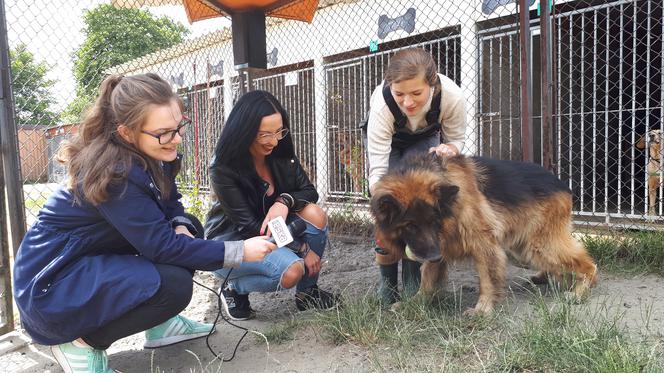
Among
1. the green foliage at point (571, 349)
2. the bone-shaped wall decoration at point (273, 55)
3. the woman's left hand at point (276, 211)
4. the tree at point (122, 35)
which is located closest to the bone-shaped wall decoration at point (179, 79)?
the bone-shaped wall decoration at point (273, 55)

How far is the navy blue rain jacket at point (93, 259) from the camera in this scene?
7.02 ft

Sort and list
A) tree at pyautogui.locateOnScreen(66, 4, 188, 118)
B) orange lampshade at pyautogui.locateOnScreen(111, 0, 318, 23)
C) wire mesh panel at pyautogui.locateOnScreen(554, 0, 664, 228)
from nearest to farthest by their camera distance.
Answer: orange lampshade at pyautogui.locateOnScreen(111, 0, 318, 23)
wire mesh panel at pyautogui.locateOnScreen(554, 0, 664, 228)
tree at pyautogui.locateOnScreen(66, 4, 188, 118)

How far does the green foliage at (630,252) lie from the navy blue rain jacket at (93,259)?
3371mm

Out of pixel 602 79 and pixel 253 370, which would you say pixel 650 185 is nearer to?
pixel 602 79

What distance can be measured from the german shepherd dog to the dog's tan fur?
3.13m

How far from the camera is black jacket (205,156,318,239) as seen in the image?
300 centimetres

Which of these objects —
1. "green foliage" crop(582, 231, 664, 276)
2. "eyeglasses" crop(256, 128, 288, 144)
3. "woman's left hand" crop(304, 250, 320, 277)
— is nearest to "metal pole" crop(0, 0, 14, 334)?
"eyeglasses" crop(256, 128, 288, 144)

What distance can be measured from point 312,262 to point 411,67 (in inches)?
55.2

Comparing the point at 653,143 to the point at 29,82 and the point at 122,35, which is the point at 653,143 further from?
the point at 122,35

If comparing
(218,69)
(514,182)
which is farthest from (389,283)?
(218,69)

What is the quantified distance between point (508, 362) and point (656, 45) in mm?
6862

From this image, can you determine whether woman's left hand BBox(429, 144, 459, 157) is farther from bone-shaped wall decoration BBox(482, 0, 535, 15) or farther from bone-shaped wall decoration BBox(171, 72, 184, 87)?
bone-shaped wall decoration BBox(171, 72, 184, 87)

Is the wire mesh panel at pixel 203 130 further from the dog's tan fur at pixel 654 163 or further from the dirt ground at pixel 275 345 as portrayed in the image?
the dog's tan fur at pixel 654 163

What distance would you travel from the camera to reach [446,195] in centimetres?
267
